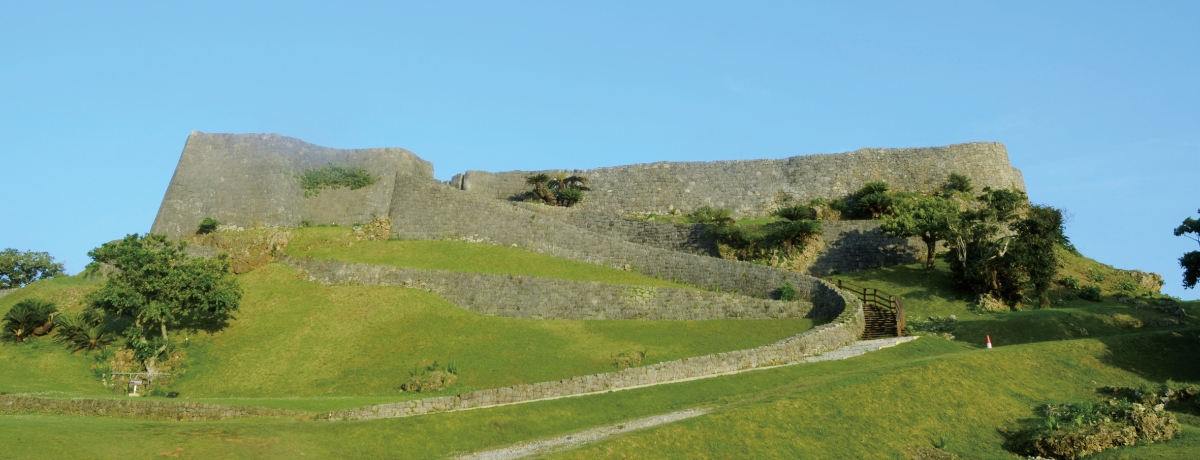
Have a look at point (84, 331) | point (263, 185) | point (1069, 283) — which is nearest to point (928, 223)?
point (1069, 283)

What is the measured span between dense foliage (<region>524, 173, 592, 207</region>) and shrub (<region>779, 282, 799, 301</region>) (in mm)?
20060

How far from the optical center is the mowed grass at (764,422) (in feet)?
63.4

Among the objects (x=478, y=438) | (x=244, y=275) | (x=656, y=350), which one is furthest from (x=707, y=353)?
(x=244, y=275)

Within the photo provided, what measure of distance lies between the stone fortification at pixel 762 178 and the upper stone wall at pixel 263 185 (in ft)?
19.9

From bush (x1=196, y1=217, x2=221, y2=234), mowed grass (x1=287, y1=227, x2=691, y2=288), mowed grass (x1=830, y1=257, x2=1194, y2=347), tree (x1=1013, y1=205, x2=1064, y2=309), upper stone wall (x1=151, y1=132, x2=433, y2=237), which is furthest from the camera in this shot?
upper stone wall (x1=151, y1=132, x2=433, y2=237)

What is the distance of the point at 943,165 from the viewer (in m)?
53.0

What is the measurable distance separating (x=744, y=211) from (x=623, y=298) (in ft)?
62.0

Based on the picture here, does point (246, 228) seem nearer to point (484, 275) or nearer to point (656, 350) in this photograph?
point (484, 275)

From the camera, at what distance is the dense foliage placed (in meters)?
55.6

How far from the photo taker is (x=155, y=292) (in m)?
34.6

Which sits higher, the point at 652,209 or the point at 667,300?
the point at 652,209

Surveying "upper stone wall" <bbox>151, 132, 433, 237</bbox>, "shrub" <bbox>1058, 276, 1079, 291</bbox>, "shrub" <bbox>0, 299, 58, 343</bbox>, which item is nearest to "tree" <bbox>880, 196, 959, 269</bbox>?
"shrub" <bbox>1058, 276, 1079, 291</bbox>

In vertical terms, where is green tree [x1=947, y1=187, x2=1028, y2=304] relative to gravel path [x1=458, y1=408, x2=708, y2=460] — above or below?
above

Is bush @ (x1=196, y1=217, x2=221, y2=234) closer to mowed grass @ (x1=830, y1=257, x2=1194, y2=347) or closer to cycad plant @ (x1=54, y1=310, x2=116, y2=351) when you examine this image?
cycad plant @ (x1=54, y1=310, x2=116, y2=351)
